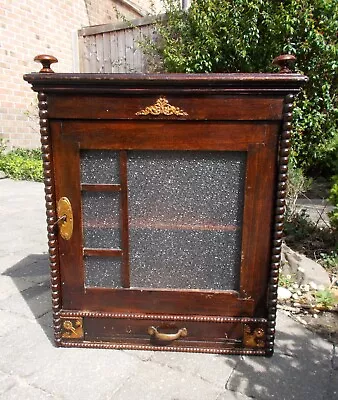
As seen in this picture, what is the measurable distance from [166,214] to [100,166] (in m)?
0.40

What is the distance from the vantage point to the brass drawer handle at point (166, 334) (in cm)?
162

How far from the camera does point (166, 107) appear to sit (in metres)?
1.43

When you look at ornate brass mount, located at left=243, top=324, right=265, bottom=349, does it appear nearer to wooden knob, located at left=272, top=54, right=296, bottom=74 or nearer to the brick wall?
wooden knob, located at left=272, top=54, right=296, bottom=74

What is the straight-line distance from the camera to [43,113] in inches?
58.3

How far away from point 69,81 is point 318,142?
4474 mm

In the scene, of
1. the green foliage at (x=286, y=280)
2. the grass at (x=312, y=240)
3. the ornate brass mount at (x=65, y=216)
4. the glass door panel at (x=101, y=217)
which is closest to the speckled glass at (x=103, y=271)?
the glass door panel at (x=101, y=217)

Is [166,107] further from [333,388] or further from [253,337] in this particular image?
[333,388]

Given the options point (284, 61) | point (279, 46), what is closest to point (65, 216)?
point (284, 61)

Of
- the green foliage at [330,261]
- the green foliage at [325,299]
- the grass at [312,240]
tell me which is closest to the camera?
the green foliage at [325,299]

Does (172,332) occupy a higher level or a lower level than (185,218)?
lower

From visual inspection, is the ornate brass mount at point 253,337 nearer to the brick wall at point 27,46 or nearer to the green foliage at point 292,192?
the green foliage at point 292,192

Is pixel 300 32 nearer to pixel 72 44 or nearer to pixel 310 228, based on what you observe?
pixel 310 228

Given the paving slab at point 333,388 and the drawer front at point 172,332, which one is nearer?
the paving slab at point 333,388

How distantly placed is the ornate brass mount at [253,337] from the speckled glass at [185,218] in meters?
0.23
